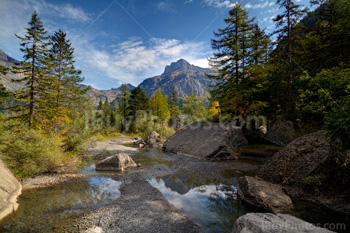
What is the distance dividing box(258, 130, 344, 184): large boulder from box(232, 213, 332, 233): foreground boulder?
426 centimetres

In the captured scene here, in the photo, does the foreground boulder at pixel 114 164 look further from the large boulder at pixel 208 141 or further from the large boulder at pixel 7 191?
the large boulder at pixel 208 141

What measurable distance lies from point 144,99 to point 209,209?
4378 cm

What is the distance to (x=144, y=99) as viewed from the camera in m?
47.7

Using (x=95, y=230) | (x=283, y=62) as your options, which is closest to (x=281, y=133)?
(x=283, y=62)

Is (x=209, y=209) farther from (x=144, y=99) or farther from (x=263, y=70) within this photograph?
(x=144, y=99)

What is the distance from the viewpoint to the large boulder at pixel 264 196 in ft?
18.7

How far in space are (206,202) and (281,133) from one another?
538 inches

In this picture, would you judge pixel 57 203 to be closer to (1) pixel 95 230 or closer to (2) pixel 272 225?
(1) pixel 95 230

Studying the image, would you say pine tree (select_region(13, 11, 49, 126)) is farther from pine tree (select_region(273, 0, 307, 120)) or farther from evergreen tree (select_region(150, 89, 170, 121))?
evergreen tree (select_region(150, 89, 170, 121))

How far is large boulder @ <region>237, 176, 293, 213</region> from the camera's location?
5715mm

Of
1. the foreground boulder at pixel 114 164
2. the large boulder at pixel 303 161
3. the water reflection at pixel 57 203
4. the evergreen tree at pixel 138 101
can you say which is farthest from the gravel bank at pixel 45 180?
the evergreen tree at pixel 138 101

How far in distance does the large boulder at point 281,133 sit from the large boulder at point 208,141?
2.68 meters

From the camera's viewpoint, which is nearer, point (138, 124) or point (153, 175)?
point (153, 175)

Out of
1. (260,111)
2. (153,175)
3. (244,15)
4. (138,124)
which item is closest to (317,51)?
(260,111)
